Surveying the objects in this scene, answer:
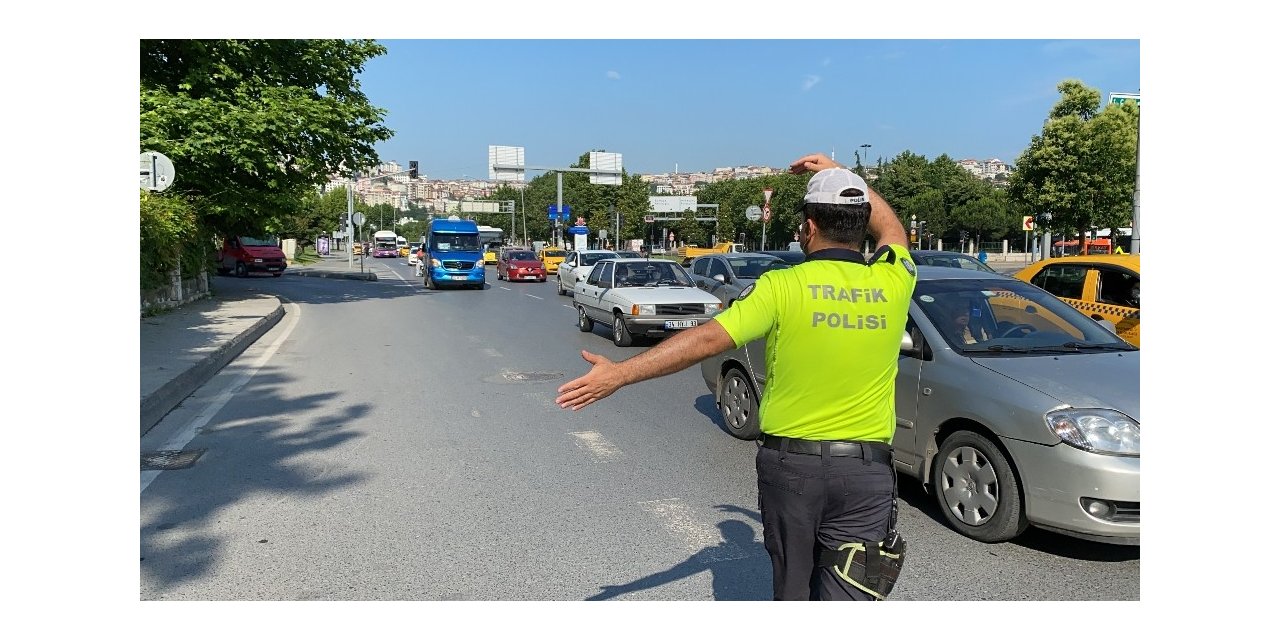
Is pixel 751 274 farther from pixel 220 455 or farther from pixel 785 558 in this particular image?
pixel 785 558

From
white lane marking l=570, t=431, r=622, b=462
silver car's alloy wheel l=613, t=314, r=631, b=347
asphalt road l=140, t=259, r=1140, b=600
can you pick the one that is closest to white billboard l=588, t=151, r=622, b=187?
silver car's alloy wheel l=613, t=314, r=631, b=347

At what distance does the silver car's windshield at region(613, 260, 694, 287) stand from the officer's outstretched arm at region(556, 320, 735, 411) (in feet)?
40.8

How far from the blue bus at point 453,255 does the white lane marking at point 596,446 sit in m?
24.7

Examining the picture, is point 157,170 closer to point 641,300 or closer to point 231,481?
point 641,300

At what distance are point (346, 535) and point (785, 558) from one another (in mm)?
3011

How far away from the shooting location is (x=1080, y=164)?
1321 inches

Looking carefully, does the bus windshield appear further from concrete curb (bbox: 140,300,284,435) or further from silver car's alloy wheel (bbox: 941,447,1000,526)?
silver car's alloy wheel (bbox: 941,447,1000,526)

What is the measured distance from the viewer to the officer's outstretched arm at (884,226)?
3.21 m

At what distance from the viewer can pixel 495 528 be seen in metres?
5.05

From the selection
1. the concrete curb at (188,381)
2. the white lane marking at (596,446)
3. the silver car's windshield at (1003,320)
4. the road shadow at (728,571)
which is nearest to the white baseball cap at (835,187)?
the road shadow at (728,571)

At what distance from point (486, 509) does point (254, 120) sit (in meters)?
18.4

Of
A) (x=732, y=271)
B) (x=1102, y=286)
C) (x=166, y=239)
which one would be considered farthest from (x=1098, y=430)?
(x=166, y=239)

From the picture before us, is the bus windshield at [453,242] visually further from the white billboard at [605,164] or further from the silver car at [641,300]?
the silver car at [641,300]

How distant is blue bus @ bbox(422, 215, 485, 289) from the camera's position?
31.7 meters
